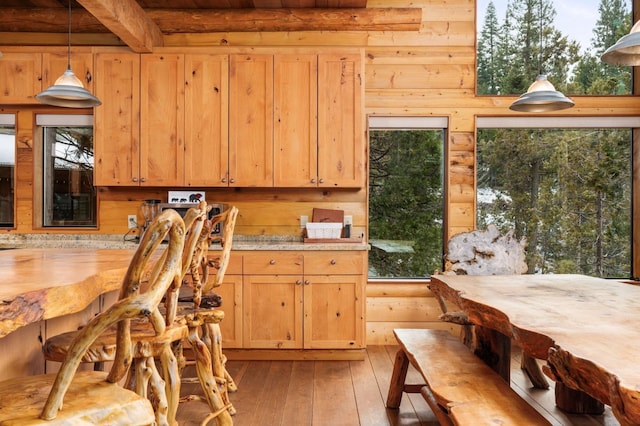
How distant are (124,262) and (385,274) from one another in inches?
111

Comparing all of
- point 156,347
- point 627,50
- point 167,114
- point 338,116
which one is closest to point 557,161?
point 338,116

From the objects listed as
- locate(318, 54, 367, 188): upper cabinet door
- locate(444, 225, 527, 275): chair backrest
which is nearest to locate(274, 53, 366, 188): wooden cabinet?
locate(318, 54, 367, 188): upper cabinet door

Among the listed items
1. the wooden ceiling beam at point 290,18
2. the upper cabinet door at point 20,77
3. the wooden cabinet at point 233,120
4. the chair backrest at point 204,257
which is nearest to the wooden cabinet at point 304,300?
the wooden cabinet at point 233,120

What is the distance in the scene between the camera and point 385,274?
187 inches

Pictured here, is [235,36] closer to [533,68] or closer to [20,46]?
[20,46]

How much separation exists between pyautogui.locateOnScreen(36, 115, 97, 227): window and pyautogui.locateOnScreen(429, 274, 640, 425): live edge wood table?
3166 millimetres

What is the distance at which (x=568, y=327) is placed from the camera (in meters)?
1.84

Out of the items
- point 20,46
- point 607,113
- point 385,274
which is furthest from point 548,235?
point 20,46

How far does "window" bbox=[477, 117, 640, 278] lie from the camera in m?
4.67

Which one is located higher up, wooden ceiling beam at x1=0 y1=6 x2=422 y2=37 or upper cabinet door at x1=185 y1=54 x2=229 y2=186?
wooden ceiling beam at x1=0 y1=6 x2=422 y2=37

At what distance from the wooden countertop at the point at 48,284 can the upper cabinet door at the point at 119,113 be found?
1.93 m

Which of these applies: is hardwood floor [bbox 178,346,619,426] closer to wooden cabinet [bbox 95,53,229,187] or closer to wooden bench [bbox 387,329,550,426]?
wooden bench [bbox 387,329,550,426]

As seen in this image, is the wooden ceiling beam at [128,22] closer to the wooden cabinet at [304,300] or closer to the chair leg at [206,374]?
the wooden cabinet at [304,300]

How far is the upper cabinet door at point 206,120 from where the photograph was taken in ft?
14.2
